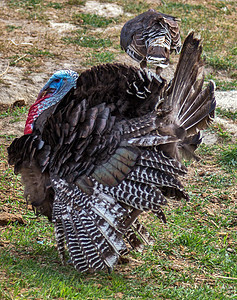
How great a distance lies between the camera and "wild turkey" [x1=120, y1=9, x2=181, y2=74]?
5.19 m

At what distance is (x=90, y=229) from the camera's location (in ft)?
11.8

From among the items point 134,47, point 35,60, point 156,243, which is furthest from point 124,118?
point 35,60

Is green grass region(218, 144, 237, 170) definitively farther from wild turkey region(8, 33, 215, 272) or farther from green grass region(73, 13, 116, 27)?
green grass region(73, 13, 116, 27)

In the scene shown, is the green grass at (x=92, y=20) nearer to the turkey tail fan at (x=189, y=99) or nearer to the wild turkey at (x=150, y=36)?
the wild turkey at (x=150, y=36)

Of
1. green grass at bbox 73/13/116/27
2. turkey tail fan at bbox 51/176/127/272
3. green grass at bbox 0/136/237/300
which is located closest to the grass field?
green grass at bbox 0/136/237/300

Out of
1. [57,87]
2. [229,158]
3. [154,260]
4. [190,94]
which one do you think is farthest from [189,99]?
[229,158]

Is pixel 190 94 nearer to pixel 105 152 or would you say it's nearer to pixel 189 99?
pixel 189 99

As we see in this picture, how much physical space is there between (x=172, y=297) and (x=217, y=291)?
14.6 inches

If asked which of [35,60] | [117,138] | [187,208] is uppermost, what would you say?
[117,138]

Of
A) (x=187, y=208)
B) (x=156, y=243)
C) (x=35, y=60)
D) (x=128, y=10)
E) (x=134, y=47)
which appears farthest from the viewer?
(x=128, y=10)

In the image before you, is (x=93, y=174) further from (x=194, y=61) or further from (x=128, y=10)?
(x=128, y=10)

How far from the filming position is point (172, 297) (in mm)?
3508

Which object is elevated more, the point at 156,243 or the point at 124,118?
the point at 124,118

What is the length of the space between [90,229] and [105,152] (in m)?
0.63
